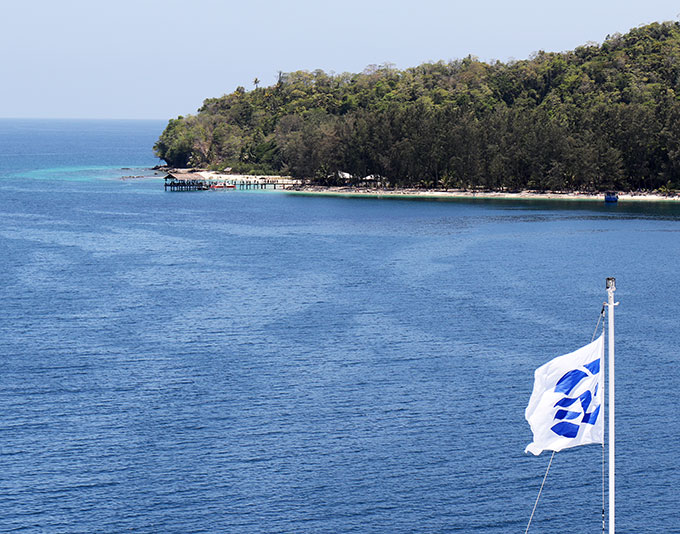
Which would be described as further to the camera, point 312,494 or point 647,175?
point 647,175

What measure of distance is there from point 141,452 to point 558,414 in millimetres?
29995

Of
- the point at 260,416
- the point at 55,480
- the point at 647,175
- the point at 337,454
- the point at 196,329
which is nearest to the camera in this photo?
the point at 55,480

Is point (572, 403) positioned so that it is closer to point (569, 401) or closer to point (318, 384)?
point (569, 401)

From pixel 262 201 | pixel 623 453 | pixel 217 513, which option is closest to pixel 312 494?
pixel 217 513

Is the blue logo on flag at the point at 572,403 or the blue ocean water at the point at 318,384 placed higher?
the blue logo on flag at the point at 572,403

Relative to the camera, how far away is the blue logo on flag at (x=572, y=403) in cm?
3000

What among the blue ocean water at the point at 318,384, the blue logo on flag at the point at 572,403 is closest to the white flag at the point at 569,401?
the blue logo on flag at the point at 572,403

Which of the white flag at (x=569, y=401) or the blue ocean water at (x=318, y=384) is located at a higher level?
the white flag at (x=569, y=401)

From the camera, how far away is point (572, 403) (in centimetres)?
3030

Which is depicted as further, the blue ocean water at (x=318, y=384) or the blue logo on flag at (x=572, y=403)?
the blue ocean water at (x=318, y=384)

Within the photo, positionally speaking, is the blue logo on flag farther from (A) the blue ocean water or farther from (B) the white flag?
(A) the blue ocean water

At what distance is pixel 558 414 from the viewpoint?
1200 inches

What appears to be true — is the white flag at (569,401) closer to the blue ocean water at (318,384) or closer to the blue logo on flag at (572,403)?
the blue logo on flag at (572,403)

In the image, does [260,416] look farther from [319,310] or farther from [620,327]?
[620,327]
